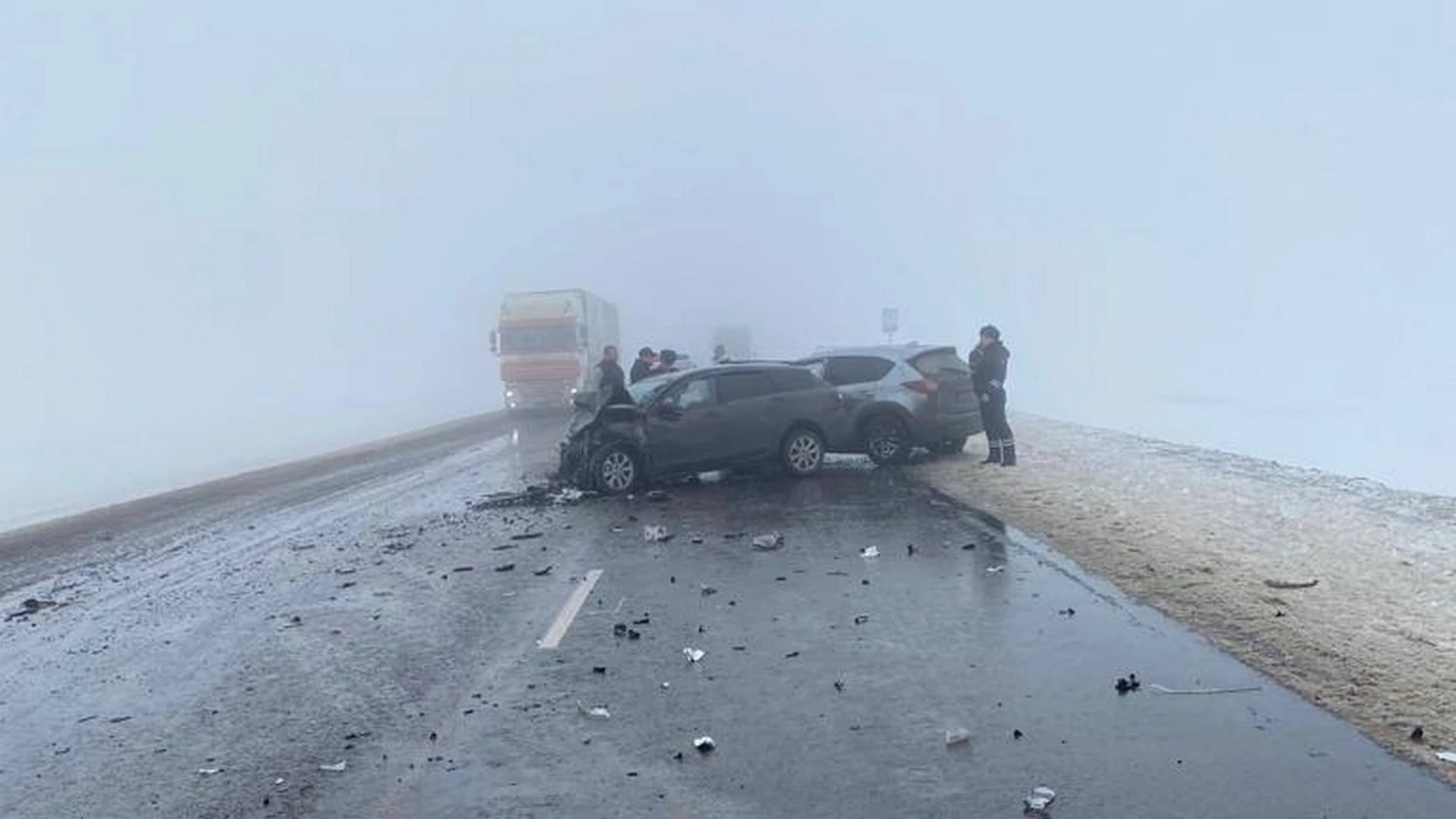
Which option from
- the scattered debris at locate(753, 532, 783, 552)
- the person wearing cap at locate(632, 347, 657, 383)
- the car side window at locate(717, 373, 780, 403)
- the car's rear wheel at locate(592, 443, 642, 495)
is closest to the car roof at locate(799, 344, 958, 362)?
the car side window at locate(717, 373, 780, 403)

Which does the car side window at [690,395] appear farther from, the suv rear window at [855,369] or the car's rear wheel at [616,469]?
the suv rear window at [855,369]

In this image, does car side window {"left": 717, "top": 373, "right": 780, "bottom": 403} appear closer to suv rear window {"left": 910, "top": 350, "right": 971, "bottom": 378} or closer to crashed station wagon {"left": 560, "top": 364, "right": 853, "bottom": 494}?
crashed station wagon {"left": 560, "top": 364, "right": 853, "bottom": 494}

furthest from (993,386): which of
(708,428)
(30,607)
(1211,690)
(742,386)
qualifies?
(30,607)

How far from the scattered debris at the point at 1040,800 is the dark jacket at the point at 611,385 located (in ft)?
40.9

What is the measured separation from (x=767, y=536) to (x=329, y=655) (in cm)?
534

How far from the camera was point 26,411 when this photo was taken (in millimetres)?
77562

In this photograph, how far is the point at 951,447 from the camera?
20.2 meters

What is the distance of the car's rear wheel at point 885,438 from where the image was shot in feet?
61.7

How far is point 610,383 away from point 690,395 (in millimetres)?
1289

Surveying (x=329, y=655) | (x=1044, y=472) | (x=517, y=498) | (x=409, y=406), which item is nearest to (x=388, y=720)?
(x=329, y=655)

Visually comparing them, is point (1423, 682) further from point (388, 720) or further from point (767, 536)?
point (767, 536)

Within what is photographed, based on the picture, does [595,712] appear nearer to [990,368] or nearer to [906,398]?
[990,368]

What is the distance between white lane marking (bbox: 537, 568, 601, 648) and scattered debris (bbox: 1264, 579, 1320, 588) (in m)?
5.50

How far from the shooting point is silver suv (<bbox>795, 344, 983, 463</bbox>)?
61.6 ft
